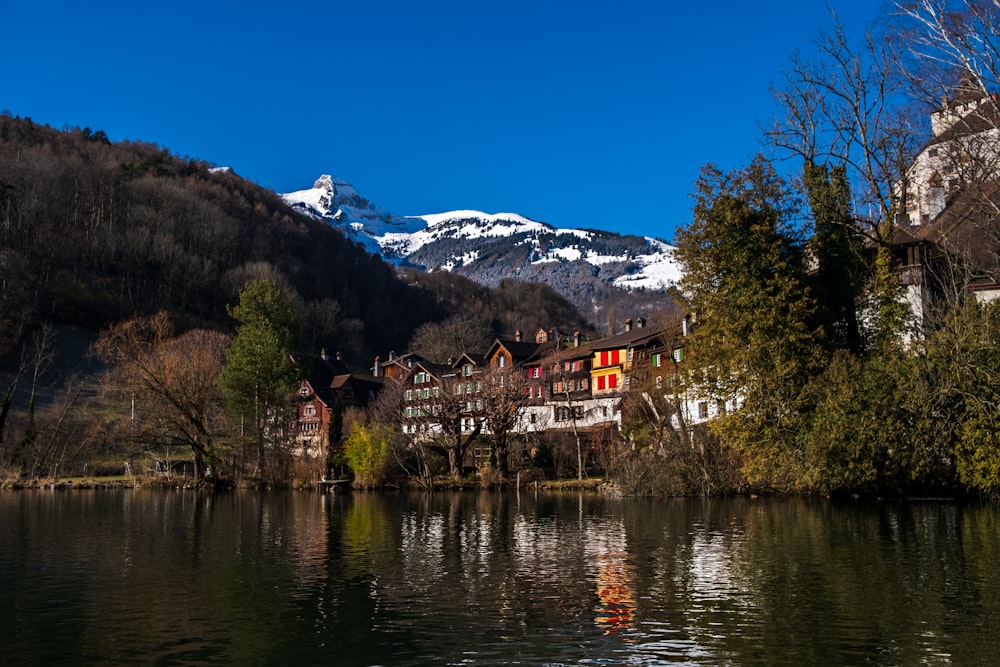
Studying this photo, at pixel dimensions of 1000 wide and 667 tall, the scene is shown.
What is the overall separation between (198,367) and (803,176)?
45712mm

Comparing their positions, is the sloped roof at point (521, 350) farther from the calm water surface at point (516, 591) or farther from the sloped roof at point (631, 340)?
the calm water surface at point (516, 591)

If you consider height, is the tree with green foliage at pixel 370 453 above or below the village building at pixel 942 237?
below

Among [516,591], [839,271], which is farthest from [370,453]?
[516,591]

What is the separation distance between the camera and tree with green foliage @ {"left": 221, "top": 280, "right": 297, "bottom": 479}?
66.4 metres

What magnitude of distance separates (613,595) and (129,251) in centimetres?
13550

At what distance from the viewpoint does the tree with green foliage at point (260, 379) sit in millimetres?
66438

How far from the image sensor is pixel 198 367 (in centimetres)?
6706

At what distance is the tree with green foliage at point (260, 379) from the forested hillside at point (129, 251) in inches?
1603

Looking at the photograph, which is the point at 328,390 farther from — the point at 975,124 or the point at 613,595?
the point at 613,595

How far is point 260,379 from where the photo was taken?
222 ft

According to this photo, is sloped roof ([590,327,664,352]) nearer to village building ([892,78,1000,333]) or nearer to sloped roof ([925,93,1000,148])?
village building ([892,78,1000,333])

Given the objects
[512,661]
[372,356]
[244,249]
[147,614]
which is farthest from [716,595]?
[244,249]

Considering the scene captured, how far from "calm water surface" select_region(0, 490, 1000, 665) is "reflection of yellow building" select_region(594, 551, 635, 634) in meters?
0.08

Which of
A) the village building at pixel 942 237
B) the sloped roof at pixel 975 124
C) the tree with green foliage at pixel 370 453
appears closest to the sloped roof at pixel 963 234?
the village building at pixel 942 237
